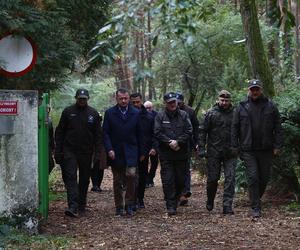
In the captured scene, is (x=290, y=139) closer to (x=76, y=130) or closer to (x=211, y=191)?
(x=211, y=191)

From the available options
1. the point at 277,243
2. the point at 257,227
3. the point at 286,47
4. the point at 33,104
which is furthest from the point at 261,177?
the point at 286,47

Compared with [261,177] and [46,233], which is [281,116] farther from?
[46,233]

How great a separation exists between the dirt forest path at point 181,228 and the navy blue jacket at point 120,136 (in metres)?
0.93

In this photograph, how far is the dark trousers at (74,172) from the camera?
9320mm

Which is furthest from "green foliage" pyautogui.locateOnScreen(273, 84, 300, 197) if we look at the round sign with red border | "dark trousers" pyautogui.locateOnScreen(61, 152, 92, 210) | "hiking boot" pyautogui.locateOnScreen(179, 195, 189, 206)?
the round sign with red border

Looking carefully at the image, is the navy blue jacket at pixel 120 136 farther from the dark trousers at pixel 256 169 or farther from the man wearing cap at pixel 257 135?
the dark trousers at pixel 256 169

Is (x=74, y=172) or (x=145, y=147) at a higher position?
(x=145, y=147)

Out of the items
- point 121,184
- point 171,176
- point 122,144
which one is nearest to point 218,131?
point 171,176

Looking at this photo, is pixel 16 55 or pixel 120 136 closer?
pixel 16 55

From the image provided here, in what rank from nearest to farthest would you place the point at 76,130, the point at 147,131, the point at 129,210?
1. the point at 76,130
2. the point at 129,210
3. the point at 147,131

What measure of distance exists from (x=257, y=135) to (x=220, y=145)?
0.78 meters

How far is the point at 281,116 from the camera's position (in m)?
9.69

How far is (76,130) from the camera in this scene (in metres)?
9.42

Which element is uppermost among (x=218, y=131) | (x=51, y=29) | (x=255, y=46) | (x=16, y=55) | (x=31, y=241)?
(x=255, y=46)
